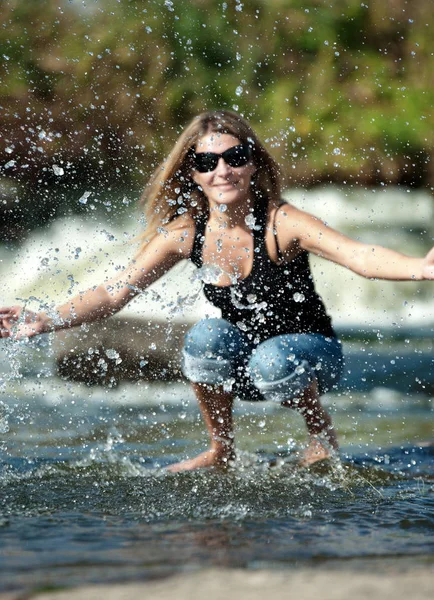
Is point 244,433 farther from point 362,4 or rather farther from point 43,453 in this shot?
point 362,4

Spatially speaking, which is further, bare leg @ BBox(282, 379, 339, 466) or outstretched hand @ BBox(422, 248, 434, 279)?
bare leg @ BBox(282, 379, 339, 466)

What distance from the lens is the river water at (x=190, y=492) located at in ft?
7.14

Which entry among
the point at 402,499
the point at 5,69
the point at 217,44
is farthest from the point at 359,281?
the point at 402,499

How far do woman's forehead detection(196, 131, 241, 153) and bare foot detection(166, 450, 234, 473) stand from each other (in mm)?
1107

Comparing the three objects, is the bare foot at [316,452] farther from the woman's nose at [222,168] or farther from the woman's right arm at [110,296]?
the woman's nose at [222,168]

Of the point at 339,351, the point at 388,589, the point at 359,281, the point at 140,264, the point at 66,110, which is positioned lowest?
the point at 388,589

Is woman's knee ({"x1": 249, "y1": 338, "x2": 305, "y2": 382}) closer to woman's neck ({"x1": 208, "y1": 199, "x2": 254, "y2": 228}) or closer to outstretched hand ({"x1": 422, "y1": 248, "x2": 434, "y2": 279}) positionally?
woman's neck ({"x1": 208, "y1": 199, "x2": 254, "y2": 228})

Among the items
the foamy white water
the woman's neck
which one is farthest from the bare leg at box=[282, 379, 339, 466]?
the foamy white water

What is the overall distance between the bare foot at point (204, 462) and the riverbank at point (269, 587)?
1.56 meters

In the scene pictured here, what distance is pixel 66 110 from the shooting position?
10102 mm

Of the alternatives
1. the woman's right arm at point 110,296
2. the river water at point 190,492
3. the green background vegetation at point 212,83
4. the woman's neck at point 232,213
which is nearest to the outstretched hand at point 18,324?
the woman's right arm at point 110,296

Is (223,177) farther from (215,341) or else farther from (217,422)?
(217,422)

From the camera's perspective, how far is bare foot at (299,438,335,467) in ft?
11.8

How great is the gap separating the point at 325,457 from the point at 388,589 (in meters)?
1.80
